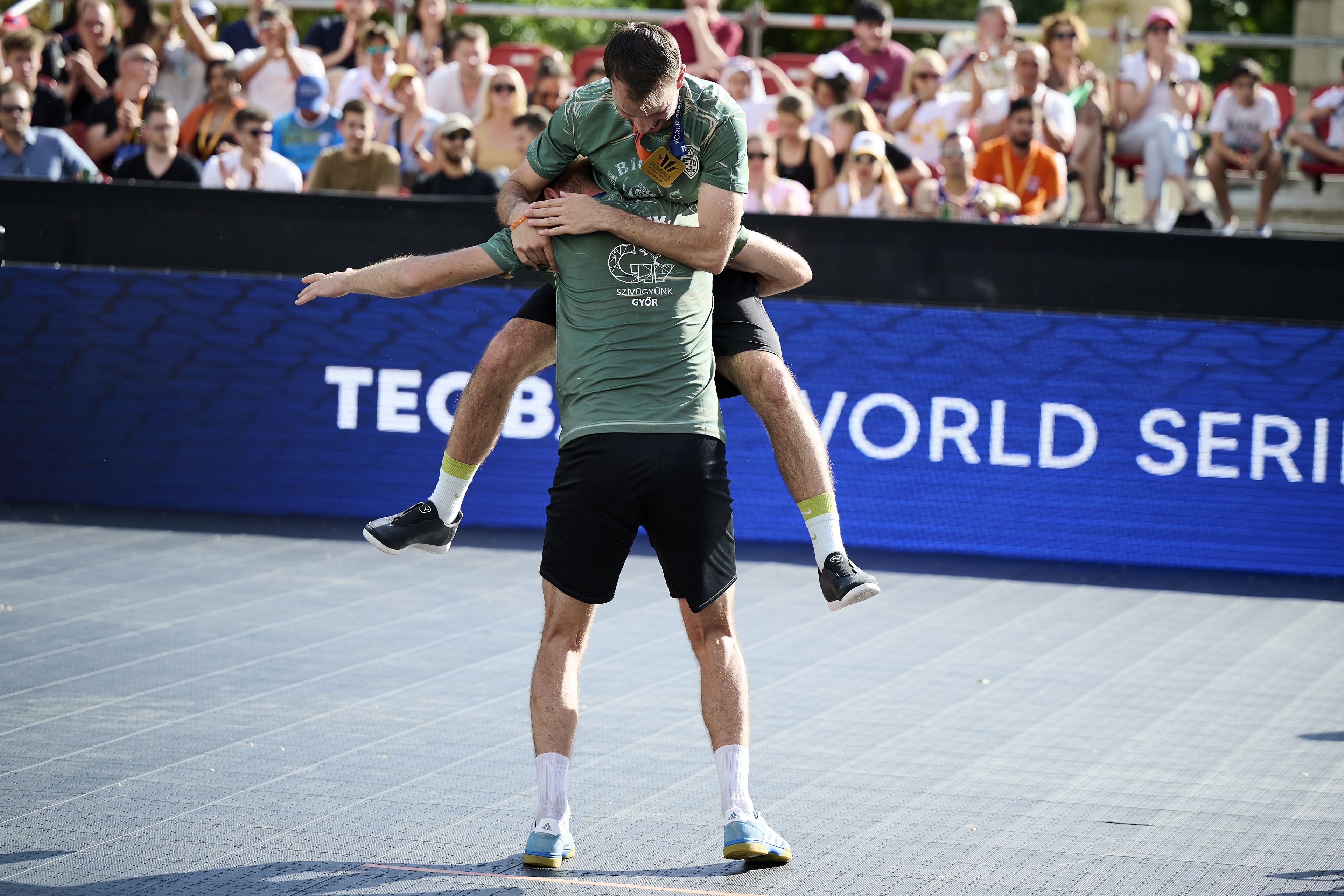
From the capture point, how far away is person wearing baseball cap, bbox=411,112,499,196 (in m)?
9.34

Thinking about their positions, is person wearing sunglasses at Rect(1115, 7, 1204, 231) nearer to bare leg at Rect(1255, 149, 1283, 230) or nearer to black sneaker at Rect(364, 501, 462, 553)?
bare leg at Rect(1255, 149, 1283, 230)

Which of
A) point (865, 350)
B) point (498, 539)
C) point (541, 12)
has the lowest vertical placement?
point (498, 539)

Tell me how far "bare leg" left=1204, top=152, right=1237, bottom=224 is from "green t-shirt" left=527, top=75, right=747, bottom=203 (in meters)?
7.77

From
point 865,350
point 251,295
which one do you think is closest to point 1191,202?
point 865,350

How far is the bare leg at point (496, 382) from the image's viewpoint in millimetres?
4367

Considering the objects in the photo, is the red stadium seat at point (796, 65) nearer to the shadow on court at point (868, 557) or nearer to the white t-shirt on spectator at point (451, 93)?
the white t-shirt on spectator at point (451, 93)

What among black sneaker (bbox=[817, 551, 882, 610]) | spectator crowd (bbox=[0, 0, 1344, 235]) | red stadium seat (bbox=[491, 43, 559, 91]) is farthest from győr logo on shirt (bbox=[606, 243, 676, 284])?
red stadium seat (bbox=[491, 43, 559, 91])

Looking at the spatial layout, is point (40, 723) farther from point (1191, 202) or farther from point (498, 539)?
point (1191, 202)

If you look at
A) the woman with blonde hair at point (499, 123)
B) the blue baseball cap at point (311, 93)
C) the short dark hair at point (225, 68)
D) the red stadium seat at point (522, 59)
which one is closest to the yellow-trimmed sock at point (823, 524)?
the woman with blonde hair at point (499, 123)

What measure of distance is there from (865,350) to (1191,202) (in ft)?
9.11

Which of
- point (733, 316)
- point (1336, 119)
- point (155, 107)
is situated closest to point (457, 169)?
point (155, 107)

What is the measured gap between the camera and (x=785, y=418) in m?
4.30

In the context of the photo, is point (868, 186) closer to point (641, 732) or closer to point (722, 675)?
point (641, 732)

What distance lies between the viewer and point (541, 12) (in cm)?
1086
